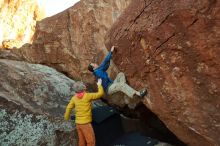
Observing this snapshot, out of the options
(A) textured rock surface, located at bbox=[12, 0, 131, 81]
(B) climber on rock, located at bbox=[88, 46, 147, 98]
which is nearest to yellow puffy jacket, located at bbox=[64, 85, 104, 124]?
(B) climber on rock, located at bbox=[88, 46, 147, 98]

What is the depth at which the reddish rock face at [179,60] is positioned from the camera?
305 inches

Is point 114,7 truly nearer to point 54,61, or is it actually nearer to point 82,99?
point 54,61

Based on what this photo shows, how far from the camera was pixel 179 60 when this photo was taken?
8.23 metres

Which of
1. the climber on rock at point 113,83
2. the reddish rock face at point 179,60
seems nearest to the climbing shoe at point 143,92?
the climber on rock at point 113,83

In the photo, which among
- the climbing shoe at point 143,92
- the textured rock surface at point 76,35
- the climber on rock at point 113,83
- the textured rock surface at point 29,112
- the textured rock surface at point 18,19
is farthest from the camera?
the textured rock surface at point 18,19

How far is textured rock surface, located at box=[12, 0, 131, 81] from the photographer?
14102 millimetres

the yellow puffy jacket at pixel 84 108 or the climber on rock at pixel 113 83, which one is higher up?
the climber on rock at pixel 113 83

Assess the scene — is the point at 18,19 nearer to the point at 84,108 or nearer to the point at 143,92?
the point at 84,108

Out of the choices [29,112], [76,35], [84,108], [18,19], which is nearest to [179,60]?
[84,108]

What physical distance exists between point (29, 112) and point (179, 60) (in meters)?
4.27

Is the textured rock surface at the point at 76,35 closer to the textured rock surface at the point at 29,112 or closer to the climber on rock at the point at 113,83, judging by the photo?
the textured rock surface at the point at 29,112

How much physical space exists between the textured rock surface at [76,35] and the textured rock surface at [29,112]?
9.53 ft

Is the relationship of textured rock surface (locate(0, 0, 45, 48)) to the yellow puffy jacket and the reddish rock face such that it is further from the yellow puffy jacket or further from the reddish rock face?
the reddish rock face

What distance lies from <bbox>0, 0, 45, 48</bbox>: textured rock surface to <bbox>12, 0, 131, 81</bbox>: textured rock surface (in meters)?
15.3
